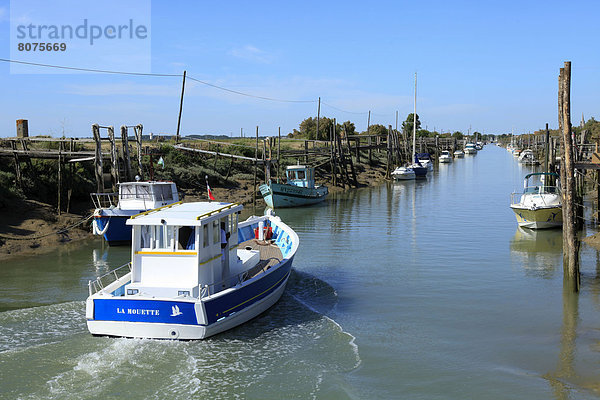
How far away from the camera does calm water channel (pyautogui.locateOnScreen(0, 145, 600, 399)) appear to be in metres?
10.5

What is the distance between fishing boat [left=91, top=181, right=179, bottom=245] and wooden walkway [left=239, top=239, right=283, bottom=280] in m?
6.61

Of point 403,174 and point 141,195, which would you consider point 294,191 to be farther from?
point 403,174

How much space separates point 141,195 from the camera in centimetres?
2498

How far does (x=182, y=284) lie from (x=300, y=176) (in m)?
29.4

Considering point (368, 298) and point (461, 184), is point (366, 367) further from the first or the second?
point (461, 184)

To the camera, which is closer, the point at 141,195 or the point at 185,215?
the point at 185,215

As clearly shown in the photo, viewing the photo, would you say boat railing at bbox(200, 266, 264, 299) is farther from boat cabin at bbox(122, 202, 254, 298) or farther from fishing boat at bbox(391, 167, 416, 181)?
fishing boat at bbox(391, 167, 416, 181)

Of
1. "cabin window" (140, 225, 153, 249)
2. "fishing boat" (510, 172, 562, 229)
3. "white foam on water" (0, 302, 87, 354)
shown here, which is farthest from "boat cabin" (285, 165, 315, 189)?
"cabin window" (140, 225, 153, 249)

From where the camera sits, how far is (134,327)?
39.6 ft

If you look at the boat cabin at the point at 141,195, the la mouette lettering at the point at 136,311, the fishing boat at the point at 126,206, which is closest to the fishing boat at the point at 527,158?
the fishing boat at the point at 126,206

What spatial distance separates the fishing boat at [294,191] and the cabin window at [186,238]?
24363mm

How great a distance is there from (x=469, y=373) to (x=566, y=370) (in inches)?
76.1

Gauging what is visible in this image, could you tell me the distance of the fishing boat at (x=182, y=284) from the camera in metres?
12.0

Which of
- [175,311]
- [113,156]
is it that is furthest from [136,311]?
[113,156]
